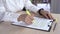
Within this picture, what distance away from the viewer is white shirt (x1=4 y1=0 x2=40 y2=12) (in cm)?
145

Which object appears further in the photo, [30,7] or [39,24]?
[30,7]

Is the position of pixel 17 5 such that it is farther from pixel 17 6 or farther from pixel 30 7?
pixel 30 7

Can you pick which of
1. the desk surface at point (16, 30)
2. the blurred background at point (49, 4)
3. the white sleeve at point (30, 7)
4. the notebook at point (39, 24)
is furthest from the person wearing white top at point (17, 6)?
the blurred background at point (49, 4)

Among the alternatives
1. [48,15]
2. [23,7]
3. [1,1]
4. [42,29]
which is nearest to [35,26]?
[42,29]

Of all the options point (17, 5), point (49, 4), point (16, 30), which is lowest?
point (49, 4)

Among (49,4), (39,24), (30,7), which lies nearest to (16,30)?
(39,24)

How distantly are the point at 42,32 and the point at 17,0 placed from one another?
0.75m

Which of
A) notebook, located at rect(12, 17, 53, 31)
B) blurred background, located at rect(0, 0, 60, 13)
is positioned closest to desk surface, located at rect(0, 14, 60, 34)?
notebook, located at rect(12, 17, 53, 31)

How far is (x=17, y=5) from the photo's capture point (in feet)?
5.14

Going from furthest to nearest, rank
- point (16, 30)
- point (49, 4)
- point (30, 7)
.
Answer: point (49, 4) < point (30, 7) < point (16, 30)

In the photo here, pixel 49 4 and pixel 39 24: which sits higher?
pixel 39 24

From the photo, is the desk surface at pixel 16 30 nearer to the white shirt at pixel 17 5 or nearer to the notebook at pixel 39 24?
the notebook at pixel 39 24

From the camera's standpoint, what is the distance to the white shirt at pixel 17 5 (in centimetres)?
145

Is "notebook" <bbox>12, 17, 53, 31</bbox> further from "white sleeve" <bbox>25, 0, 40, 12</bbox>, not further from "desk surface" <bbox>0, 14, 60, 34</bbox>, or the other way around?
"white sleeve" <bbox>25, 0, 40, 12</bbox>
